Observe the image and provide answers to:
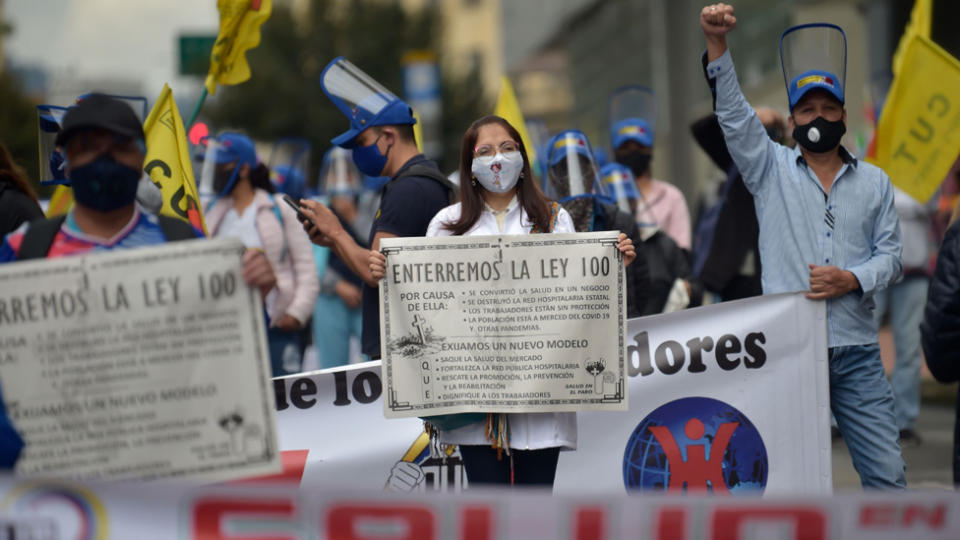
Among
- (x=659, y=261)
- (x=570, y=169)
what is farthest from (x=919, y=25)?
(x=570, y=169)

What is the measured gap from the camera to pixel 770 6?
85.8 ft

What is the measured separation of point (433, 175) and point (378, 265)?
836 mm

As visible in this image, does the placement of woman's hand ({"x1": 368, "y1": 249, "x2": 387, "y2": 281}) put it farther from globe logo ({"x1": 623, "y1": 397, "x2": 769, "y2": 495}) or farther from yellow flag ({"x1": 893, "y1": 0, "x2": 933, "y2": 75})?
yellow flag ({"x1": 893, "y1": 0, "x2": 933, "y2": 75})

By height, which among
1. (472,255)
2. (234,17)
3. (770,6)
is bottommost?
(472,255)

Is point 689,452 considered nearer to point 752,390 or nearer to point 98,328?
point 752,390

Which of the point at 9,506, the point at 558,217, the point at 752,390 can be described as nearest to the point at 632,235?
the point at 752,390

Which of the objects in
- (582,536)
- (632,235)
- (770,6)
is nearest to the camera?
(582,536)

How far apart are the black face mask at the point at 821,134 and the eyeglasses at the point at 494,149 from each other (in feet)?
4.27

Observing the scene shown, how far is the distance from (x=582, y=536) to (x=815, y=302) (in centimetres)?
235

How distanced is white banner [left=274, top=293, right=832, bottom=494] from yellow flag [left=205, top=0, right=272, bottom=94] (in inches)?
85.9

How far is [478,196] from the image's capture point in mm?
4543

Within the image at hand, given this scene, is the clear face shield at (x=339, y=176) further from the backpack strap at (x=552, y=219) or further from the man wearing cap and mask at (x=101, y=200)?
the man wearing cap and mask at (x=101, y=200)

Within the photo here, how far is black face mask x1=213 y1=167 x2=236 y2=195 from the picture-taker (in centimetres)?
721

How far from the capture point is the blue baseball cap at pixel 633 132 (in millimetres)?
8543
